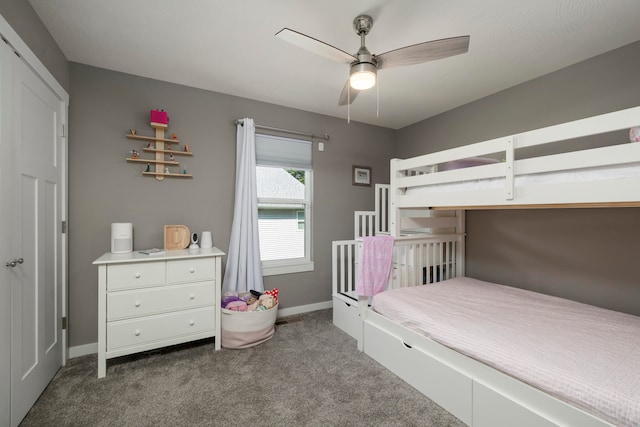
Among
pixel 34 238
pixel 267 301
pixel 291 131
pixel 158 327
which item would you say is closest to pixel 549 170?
pixel 267 301

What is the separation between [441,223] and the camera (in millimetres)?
2754

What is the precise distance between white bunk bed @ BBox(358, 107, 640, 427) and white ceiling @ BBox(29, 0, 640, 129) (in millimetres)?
815

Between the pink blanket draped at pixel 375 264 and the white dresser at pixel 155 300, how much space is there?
1215 millimetres

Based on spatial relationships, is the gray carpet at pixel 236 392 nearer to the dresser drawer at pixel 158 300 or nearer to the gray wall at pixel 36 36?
the dresser drawer at pixel 158 300

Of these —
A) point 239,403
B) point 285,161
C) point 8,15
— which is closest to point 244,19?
point 8,15

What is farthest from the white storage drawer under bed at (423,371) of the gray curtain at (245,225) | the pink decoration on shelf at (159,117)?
the pink decoration on shelf at (159,117)

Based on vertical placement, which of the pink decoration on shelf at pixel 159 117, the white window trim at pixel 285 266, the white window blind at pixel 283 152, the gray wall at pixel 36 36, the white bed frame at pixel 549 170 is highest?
the gray wall at pixel 36 36

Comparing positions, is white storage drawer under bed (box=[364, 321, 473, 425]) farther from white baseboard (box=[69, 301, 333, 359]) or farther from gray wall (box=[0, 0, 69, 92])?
gray wall (box=[0, 0, 69, 92])

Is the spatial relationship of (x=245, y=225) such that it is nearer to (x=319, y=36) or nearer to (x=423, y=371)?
(x=319, y=36)

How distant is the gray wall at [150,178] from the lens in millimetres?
2256

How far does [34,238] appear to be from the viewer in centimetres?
168

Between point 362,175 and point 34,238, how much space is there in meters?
3.11

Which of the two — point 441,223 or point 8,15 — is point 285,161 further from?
point 8,15

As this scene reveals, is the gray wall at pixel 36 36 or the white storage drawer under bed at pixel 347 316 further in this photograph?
the white storage drawer under bed at pixel 347 316
